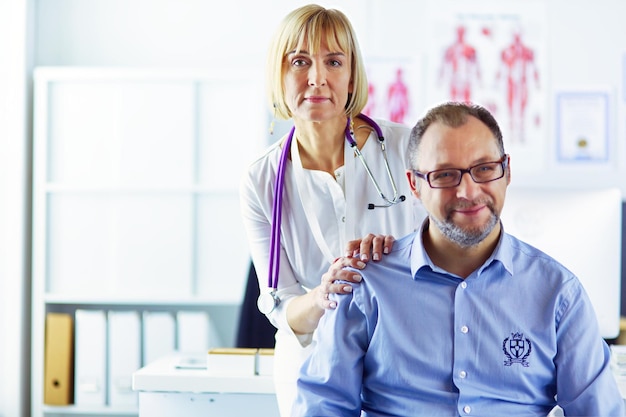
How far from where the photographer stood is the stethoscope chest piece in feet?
5.97

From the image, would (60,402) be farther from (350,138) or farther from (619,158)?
(619,158)

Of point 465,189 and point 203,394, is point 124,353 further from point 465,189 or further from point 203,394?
point 465,189

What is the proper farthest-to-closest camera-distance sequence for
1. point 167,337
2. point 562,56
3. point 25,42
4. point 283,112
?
point 562,56
point 25,42
point 167,337
point 283,112

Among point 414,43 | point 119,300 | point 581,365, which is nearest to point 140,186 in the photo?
point 119,300

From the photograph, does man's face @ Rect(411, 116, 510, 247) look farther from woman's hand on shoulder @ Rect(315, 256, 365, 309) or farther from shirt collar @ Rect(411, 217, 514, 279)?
woman's hand on shoulder @ Rect(315, 256, 365, 309)

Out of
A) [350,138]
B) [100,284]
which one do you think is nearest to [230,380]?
[350,138]

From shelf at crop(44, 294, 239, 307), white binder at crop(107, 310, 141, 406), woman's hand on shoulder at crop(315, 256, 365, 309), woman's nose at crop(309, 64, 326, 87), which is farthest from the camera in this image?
shelf at crop(44, 294, 239, 307)

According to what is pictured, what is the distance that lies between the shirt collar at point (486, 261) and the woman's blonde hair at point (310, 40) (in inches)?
18.2

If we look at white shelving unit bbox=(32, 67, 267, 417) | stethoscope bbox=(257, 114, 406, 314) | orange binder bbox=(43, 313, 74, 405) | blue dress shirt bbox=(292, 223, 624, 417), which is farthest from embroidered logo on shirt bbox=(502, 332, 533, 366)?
orange binder bbox=(43, 313, 74, 405)

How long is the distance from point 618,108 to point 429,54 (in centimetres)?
88

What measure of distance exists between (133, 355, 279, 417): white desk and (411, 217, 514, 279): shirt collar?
0.54 m

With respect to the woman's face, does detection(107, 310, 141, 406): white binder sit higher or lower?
lower

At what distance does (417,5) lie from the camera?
3.72 meters

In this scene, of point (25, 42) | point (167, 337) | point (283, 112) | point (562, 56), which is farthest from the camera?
point (562, 56)
